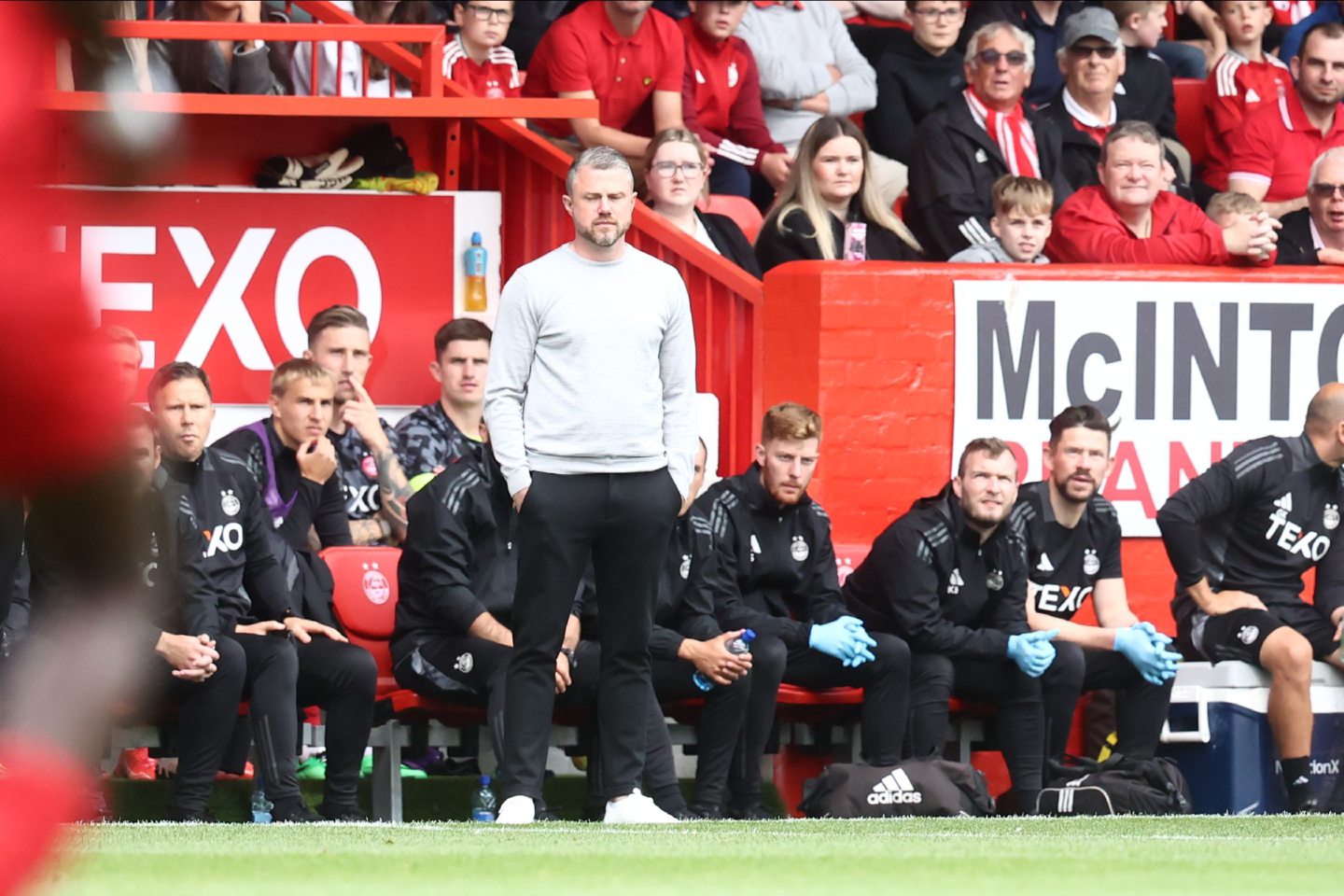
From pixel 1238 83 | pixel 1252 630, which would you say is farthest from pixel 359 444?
pixel 1238 83

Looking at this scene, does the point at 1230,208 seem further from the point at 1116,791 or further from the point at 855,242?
the point at 1116,791

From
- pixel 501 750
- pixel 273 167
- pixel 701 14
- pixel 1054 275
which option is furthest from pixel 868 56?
pixel 501 750

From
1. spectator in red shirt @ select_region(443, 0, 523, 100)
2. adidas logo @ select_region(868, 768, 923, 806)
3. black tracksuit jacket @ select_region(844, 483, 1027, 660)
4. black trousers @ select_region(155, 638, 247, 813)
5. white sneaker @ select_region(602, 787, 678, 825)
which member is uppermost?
spectator in red shirt @ select_region(443, 0, 523, 100)

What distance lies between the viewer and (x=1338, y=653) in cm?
891

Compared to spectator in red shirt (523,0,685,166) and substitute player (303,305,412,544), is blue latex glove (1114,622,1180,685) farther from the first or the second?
spectator in red shirt (523,0,685,166)

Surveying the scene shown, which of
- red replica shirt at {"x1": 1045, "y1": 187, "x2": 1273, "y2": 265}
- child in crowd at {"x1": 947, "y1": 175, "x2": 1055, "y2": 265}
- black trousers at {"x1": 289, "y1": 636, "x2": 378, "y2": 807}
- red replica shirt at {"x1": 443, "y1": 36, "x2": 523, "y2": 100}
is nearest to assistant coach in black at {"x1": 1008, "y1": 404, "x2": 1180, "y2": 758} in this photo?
child in crowd at {"x1": 947, "y1": 175, "x2": 1055, "y2": 265}

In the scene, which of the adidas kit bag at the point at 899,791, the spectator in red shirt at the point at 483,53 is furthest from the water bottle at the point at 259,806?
the spectator in red shirt at the point at 483,53

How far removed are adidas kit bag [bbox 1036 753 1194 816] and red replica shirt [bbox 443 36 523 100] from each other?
15.8ft

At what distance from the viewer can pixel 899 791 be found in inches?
313

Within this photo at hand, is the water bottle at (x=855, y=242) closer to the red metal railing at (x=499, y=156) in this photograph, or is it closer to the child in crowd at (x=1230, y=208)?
the red metal railing at (x=499, y=156)

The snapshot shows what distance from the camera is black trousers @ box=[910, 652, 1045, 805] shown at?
845cm

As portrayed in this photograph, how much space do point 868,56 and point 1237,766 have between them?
5746 millimetres

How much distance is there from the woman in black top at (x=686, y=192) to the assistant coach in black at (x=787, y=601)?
5.41 feet

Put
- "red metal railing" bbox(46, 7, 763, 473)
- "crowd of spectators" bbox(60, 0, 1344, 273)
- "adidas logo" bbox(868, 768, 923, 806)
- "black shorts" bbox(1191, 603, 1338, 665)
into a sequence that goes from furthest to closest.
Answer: "crowd of spectators" bbox(60, 0, 1344, 273) < "red metal railing" bbox(46, 7, 763, 473) < "black shorts" bbox(1191, 603, 1338, 665) < "adidas logo" bbox(868, 768, 923, 806)
